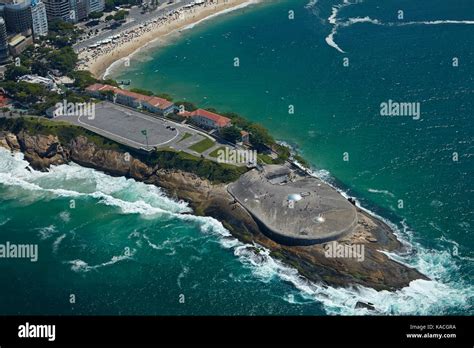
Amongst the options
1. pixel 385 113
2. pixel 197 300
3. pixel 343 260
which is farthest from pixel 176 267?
pixel 385 113

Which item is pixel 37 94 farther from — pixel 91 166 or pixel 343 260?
pixel 343 260

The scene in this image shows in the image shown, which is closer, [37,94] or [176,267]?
[176,267]

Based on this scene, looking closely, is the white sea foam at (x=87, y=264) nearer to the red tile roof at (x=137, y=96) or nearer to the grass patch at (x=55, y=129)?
the grass patch at (x=55, y=129)

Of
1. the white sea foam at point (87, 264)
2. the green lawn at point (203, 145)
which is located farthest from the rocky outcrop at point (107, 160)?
the white sea foam at point (87, 264)

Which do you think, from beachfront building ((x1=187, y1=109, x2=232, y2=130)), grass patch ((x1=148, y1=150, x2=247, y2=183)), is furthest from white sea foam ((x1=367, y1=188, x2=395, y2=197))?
beachfront building ((x1=187, y1=109, x2=232, y2=130))

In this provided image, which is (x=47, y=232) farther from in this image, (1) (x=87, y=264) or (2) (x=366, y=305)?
(2) (x=366, y=305)

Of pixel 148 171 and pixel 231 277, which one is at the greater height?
pixel 148 171

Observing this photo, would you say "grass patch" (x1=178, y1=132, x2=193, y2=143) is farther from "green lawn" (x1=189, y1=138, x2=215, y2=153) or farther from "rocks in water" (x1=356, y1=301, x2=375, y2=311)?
"rocks in water" (x1=356, y1=301, x2=375, y2=311)
